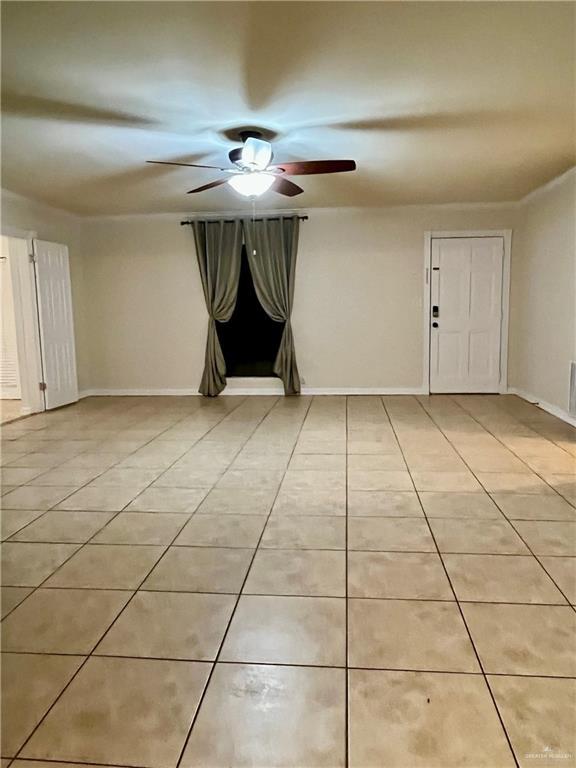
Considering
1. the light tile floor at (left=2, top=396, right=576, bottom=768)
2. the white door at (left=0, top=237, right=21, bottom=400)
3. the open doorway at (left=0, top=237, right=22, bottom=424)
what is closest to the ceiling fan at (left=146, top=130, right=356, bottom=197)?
the light tile floor at (left=2, top=396, right=576, bottom=768)

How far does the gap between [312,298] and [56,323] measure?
3.10 m

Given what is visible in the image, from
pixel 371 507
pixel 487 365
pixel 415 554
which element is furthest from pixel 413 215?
pixel 415 554

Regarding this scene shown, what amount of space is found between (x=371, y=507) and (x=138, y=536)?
4.29 feet

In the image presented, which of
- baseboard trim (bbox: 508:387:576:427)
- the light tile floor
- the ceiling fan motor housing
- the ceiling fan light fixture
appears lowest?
the light tile floor

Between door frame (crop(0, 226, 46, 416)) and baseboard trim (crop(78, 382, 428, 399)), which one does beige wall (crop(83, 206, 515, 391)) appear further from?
door frame (crop(0, 226, 46, 416))

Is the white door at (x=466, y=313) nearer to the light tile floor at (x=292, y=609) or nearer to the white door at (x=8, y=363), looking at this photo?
the light tile floor at (x=292, y=609)

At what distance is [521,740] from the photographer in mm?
1458

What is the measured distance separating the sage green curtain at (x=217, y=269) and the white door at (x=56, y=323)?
165 centimetres

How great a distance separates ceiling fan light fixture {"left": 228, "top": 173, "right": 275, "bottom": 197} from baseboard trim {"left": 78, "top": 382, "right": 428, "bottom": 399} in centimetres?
331

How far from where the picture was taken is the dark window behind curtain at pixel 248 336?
6.89 meters

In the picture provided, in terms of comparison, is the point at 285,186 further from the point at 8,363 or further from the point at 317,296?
the point at 8,363

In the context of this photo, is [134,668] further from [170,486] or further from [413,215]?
[413,215]

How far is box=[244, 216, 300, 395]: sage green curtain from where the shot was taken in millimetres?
6609

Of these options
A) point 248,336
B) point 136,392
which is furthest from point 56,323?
point 248,336
